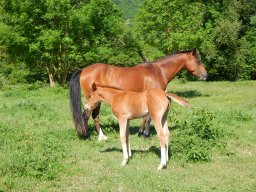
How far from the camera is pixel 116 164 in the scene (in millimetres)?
8555

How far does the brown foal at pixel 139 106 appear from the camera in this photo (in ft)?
26.6

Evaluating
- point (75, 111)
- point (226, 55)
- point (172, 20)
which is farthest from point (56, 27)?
point (226, 55)

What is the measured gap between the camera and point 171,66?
11781 millimetres

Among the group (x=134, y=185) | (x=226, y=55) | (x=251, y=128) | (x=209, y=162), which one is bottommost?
(x=226, y=55)

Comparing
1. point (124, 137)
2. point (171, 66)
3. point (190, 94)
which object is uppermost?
point (171, 66)

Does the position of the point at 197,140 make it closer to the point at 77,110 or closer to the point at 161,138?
the point at 161,138

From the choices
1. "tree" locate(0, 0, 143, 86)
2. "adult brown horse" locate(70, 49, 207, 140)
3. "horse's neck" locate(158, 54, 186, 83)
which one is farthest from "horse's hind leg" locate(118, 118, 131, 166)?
"tree" locate(0, 0, 143, 86)

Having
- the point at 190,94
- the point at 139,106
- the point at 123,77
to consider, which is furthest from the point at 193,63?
the point at 190,94

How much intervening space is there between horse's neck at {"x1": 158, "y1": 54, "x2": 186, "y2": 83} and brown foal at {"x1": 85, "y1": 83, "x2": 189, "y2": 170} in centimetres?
310

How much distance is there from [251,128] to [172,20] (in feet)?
40.4

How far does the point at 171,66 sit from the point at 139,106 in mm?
3716

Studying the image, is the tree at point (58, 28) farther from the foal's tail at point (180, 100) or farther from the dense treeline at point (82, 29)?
the foal's tail at point (180, 100)

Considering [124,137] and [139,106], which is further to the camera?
[124,137]

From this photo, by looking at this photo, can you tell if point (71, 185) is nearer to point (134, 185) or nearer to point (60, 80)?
point (134, 185)
